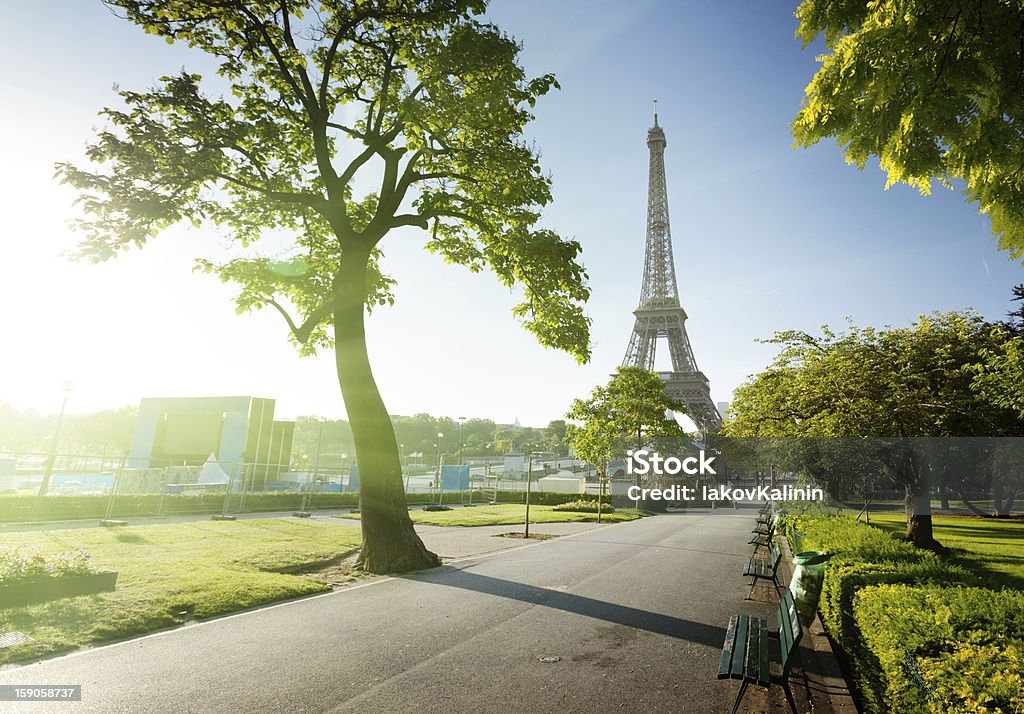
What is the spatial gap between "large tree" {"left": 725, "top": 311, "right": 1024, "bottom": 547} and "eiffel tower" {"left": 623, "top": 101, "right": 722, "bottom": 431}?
4353 cm

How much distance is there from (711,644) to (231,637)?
570 cm

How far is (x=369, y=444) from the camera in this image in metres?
Answer: 11.6

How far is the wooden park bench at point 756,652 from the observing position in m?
4.06

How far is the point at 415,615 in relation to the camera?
23.8ft

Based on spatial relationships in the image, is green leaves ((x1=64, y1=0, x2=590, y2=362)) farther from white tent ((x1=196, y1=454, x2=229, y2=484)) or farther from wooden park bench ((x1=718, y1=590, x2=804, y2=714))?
white tent ((x1=196, y1=454, x2=229, y2=484))

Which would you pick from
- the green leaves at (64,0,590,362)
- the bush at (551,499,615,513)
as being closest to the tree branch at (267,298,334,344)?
the green leaves at (64,0,590,362)

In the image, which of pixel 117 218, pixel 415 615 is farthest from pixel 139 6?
pixel 415 615

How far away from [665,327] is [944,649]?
6158 centimetres

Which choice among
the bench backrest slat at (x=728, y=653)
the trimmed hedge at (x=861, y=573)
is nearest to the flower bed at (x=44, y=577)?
the bench backrest slat at (x=728, y=653)

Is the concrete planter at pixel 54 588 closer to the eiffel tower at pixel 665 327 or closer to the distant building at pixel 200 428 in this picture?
the distant building at pixel 200 428

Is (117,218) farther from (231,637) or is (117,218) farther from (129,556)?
(231,637)

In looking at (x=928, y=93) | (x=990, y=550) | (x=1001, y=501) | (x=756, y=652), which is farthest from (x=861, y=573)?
(x=1001, y=501)

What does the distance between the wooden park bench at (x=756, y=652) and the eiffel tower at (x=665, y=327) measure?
54.6 meters

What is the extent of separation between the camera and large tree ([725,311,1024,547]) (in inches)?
503
